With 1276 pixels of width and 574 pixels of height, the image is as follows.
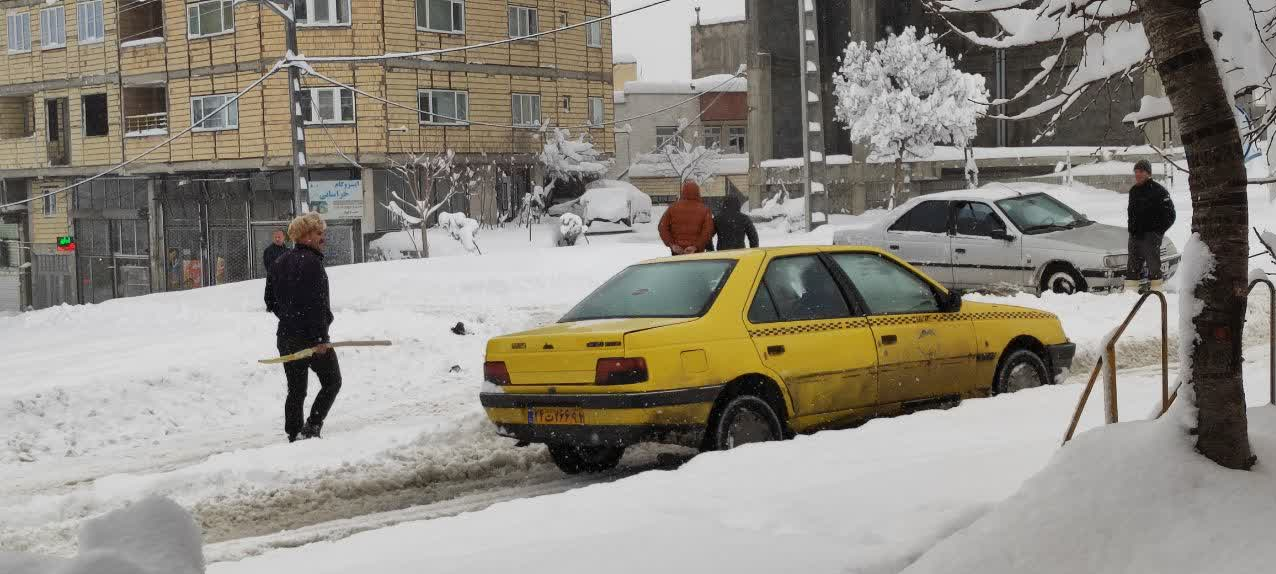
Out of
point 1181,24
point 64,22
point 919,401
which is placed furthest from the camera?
point 64,22

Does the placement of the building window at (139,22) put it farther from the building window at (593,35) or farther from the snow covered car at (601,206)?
the snow covered car at (601,206)

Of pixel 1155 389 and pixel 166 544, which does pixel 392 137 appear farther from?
pixel 166 544

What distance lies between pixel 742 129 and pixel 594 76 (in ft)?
75.7

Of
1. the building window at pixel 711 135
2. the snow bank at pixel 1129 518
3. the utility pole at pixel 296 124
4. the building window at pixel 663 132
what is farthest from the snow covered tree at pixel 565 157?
the snow bank at pixel 1129 518

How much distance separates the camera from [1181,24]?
5.47 m

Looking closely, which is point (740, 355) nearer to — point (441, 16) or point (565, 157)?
point (441, 16)

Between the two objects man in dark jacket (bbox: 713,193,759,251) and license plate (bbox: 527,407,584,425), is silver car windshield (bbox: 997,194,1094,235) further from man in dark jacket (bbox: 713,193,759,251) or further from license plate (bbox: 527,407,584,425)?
license plate (bbox: 527,407,584,425)

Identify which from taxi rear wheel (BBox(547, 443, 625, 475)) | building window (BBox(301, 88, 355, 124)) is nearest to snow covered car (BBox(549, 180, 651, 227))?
building window (BBox(301, 88, 355, 124))

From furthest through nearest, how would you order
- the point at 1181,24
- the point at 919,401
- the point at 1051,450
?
the point at 919,401, the point at 1051,450, the point at 1181,24

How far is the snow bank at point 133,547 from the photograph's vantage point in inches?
96.6

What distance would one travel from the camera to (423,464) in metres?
9.16

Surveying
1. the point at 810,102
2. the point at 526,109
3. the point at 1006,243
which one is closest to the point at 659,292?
the point at 1006,243

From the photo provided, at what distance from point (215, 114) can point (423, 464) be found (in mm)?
33303

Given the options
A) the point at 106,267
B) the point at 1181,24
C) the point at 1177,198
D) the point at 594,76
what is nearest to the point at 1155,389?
the point at 1181,24
